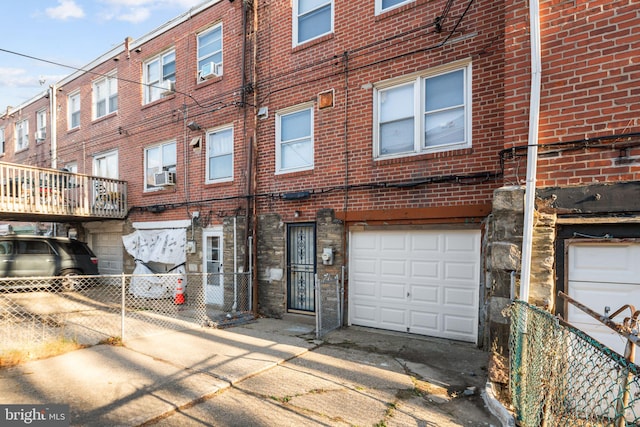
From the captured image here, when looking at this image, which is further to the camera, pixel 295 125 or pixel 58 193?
pixel 58 193

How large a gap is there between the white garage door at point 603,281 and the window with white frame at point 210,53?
8872mm

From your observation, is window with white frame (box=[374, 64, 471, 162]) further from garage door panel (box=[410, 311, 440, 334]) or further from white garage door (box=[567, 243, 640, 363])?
garage door panel (box=[410, 311, 440, 334])

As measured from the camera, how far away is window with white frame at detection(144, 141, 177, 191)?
33.4 ft

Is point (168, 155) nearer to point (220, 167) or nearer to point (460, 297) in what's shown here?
point (220, 167)

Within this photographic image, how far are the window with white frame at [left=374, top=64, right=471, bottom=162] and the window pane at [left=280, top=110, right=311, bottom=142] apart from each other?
5.57ft

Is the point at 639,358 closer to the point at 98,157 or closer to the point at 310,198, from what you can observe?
the point at 310,198

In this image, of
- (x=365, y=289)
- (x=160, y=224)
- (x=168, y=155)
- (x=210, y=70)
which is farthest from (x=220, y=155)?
(x=365, y=289)

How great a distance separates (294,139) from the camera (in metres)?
7.82

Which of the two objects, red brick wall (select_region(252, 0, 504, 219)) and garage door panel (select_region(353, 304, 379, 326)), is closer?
red brick wall (select_region(252, 0, 504, 219))

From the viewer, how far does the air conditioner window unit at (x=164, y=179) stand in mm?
9969

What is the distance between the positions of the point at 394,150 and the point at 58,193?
10155mm

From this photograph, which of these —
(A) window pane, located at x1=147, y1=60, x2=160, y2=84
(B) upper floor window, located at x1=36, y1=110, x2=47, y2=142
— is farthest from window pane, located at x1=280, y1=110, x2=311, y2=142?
(B) upper floor window, located at x1=36, y1=110, x2=47, y2=142

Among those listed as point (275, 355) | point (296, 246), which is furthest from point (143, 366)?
point (296, 246)

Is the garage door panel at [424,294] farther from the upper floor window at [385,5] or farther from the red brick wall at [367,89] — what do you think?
the upper floor window at [385,5]
